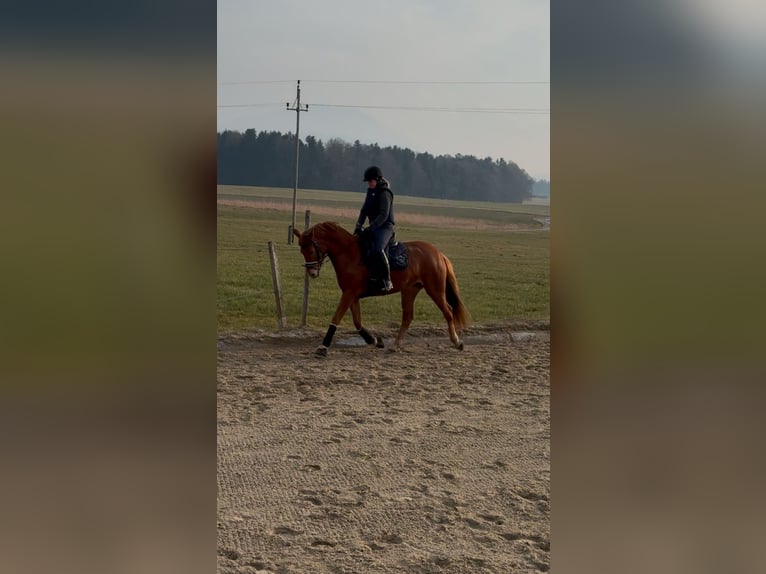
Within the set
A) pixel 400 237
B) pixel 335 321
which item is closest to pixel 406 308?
pixel 335 321

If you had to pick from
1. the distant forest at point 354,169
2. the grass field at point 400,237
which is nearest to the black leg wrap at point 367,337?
the grass field at point 400,237

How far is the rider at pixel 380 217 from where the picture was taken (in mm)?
7316

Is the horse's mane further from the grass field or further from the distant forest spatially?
the distant forest

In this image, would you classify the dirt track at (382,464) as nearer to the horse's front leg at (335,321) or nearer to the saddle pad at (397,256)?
the horse's front leg at (335,321)

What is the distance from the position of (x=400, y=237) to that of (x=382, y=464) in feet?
58.8

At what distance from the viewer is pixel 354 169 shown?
36.2 metres

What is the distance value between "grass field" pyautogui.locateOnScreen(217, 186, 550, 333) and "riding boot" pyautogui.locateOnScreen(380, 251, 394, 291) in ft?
5.85

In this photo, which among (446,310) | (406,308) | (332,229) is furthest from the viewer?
(406,308)

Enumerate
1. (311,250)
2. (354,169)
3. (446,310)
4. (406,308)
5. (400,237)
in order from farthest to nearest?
(354,169) < (400,237) < (406,308) < (446,310) < (311,250)
